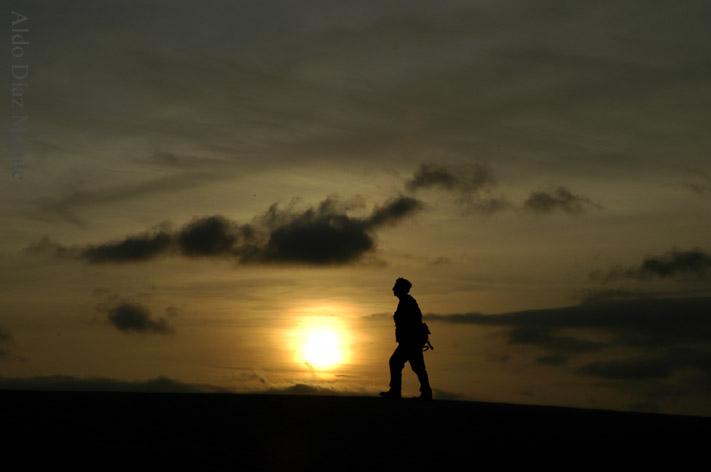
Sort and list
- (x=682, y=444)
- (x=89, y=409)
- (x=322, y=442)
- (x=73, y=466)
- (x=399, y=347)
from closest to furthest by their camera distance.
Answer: (x=73, y=466)
(x=322, y=442)
(x=682, y=444)
(x=89, y=409)
(x=399, y=347)

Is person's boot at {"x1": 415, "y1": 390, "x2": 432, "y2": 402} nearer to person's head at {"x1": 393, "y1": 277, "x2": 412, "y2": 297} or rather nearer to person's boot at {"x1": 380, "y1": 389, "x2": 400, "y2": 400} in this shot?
person's boot at {"x1": 380, "y1": 389, "x2": 400, "y2": 400}

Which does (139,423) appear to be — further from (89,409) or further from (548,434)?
(548,434)

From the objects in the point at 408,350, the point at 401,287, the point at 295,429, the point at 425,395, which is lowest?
the point at 295,429

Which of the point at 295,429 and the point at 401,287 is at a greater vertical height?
the point at 401,287

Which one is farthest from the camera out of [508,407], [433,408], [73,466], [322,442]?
[508,407]

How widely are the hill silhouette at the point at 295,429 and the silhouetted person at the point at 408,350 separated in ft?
3.31

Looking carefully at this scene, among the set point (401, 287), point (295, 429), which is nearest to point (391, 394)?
point (401, 287)

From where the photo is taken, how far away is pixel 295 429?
40.3ft

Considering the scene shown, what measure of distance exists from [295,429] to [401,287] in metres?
6.13

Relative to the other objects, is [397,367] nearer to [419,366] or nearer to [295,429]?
[419,366]

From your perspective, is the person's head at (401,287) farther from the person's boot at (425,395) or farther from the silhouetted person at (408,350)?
the person's boot at (425,395)

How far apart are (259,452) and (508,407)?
7.23m

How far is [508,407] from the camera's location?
16.5 m

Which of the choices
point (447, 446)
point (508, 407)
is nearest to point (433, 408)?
point (508, 407)
